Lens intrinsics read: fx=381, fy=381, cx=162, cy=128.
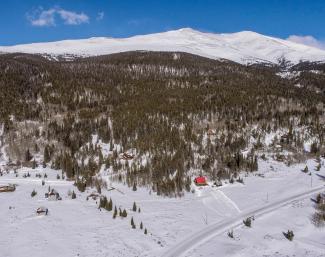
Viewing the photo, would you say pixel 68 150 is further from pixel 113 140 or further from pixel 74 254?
pixel 74 254

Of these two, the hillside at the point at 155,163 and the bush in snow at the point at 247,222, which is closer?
the hillside at the point at 155,163

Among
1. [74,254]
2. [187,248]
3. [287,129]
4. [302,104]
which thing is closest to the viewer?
[74,254]

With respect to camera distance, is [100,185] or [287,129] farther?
[287,129]

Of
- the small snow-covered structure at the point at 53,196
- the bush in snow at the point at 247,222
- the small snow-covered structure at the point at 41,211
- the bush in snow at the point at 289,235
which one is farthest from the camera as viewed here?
the small snow-covered structure at the point at 53,196

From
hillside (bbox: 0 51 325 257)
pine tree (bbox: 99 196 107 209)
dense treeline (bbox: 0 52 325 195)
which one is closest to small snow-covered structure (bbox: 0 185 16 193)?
hillside (bbox: 0 51 325 257)

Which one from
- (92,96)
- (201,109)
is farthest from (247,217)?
(92,96)

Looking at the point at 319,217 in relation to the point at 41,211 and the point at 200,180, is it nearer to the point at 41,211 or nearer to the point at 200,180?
the point at 200,180

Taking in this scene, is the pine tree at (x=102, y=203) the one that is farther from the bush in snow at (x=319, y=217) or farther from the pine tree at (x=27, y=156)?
the pine tree at (x=27, y=156)

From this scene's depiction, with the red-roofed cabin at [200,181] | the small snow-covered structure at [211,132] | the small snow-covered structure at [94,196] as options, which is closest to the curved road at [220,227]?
the red-roofed cabin at [200,181]
